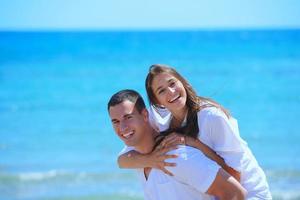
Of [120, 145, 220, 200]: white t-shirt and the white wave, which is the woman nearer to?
[120, 145, 220, 200]: white t-shirt

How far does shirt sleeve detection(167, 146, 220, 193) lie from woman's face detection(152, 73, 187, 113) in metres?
0.52

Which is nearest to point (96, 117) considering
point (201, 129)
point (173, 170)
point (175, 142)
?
point (201, 129)

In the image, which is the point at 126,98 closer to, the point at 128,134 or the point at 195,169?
the point at 128,134

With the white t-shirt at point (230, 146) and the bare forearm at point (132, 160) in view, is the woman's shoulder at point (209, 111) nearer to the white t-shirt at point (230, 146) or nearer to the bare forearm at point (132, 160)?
the white t-shirt at point (230, 146)

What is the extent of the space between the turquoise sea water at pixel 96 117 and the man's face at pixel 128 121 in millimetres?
3665

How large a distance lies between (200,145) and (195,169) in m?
0.27

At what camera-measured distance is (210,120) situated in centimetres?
386

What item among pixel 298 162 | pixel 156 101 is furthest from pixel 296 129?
pixel 156 101

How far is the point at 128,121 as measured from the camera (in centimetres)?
379

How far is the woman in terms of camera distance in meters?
3.82

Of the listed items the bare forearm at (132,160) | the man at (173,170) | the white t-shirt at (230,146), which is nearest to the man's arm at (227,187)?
the man at (173,170)

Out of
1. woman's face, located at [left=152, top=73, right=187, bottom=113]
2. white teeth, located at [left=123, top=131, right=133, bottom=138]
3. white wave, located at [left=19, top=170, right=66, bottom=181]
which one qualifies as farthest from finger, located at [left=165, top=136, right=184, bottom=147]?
white wave, located at [left=19, top=170, right=66, bottom=181]

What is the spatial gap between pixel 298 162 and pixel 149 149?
7.18m

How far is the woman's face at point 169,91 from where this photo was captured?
410cm
